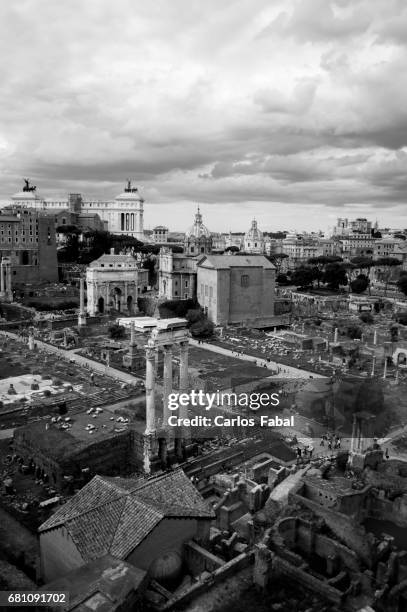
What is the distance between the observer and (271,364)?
120 feet

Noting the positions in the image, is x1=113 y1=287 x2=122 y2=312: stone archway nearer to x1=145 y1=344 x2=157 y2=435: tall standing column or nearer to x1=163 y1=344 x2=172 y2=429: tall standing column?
x1=163 y1=344 x2=172 y2=429: tall standing column

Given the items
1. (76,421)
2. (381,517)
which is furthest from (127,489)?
(76,421)

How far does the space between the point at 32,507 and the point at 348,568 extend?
33.2ft

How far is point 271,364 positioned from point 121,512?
2444 centimetres

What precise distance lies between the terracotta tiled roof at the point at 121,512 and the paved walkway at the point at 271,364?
19.1 m

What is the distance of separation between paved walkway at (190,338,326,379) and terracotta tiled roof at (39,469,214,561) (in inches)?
752

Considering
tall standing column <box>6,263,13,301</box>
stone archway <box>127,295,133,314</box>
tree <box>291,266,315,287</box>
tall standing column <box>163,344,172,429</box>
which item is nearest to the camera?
tall standing column <box>163,344,172,429</box>

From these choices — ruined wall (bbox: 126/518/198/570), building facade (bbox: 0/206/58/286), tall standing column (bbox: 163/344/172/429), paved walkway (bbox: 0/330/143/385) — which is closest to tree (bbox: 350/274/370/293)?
building facade (bbox: 0/206/58/286)

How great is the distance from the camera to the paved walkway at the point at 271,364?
3372cm

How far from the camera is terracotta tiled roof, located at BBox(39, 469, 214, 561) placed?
12.4 meters

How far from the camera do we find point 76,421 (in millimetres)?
24078

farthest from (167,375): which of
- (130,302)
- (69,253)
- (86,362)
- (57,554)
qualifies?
(69,253)

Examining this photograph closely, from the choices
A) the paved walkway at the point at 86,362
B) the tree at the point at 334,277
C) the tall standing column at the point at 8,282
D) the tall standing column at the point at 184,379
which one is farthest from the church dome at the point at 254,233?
the tall standing column at the point at 184,379

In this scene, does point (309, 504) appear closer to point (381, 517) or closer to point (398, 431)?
point (381, 517)
